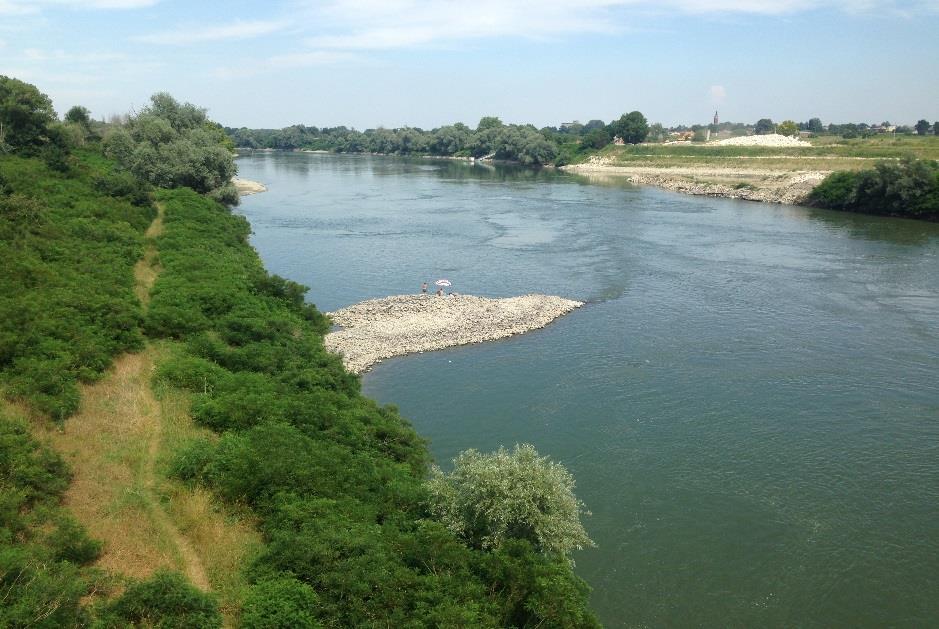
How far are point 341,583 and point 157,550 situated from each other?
13.6 feet

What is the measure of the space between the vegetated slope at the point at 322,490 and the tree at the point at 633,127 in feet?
444

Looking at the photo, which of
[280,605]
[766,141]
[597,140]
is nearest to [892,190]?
[766,141]

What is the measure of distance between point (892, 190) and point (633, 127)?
81.9 m

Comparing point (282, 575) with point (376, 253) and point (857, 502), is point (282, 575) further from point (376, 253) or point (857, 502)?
point (376, 253)

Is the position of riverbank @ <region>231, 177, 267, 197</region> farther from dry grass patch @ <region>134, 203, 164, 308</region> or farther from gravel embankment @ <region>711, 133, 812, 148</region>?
gravel embankment @ <region>711, 133, 812, 148</region>

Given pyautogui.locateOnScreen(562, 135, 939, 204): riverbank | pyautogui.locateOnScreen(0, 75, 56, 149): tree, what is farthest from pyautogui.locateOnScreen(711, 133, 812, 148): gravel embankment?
pyautogui.locateOnScreen(0, 75, 56, 149): tree

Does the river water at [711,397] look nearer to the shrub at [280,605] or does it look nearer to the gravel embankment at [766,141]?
the shrub at [280,605]

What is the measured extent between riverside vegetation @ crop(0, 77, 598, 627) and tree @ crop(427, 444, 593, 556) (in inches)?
2.0

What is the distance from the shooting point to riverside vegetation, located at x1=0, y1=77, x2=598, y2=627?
11914 millimetres

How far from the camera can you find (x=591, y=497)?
21562mm

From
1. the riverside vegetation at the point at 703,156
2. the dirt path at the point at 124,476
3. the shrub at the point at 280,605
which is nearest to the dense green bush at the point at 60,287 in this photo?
the dirt path at the point at 124,476

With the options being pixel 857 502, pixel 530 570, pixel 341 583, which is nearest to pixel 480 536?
pixel 530 570

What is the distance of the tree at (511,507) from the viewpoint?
48.6 feet

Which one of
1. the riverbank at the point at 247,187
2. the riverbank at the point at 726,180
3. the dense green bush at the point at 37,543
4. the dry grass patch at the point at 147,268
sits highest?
the riverbank at the point at 726,180
